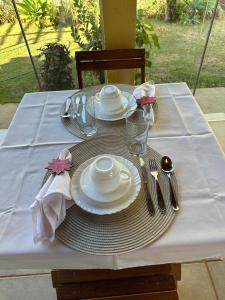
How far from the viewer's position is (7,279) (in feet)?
4.17

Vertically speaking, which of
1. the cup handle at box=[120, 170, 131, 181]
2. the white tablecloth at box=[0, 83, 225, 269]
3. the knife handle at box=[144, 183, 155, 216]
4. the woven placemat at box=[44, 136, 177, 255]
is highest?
the cup handle at box=[120, 170, 131, 181]

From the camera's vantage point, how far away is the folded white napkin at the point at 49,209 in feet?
2.26

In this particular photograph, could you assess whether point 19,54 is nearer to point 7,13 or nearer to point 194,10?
point 7,13

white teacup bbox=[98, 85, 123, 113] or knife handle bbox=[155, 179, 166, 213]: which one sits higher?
white teacup bbox=[98, 85, 123, 113]

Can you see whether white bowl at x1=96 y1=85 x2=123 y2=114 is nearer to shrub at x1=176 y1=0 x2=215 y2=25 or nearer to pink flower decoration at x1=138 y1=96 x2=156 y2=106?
pink flower decoration at x1=138 y1=96 x2=156 y2=106

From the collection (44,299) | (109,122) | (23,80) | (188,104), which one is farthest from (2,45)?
(44,299)

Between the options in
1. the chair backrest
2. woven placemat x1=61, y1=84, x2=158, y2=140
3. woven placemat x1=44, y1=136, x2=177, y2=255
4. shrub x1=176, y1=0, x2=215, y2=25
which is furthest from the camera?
shrub x1=176, y1=0, x2=215, y2=25

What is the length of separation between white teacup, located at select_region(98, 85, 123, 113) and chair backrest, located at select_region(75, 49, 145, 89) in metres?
0.41

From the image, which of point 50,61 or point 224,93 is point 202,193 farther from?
point 224,93

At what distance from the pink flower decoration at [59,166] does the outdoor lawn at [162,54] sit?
1.18 metres

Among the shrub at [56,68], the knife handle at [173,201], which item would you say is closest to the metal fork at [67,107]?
the knife handle at [173,201]

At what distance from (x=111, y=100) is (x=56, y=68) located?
916 millimetres

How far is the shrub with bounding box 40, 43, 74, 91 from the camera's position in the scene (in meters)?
1.77

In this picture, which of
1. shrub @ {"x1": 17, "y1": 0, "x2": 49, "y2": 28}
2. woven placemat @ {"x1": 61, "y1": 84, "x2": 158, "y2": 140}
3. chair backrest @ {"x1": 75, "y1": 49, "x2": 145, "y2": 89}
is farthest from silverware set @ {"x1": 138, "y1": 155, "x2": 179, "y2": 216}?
shrub @ {"x1": 17, "y1": 0, "x2": 49, "y2": 28}
